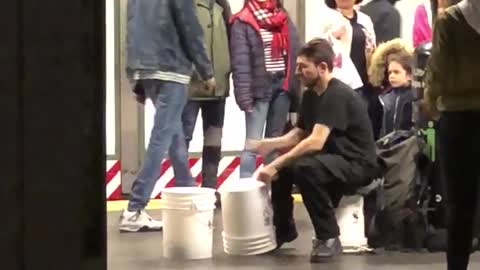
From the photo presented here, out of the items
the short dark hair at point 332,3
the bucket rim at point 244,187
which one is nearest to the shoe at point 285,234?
the bucket rim at point 244,187

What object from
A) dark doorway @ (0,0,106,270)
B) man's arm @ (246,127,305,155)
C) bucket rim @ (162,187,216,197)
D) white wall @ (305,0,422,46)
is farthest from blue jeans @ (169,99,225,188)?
dark doorway @ (0,0,106,270)

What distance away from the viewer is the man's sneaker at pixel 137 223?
266 inches

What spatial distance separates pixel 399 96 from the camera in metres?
6.57

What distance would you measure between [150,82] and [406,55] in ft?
5.01

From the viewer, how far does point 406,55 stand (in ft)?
21.9

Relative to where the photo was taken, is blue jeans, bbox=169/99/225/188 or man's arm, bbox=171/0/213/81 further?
blue jeans, bbox=169/99/225/188

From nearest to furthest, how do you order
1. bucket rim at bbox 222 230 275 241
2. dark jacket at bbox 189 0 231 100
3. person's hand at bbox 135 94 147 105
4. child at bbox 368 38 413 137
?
1. bucket rim at bbox 222 230 275 241
2. child at bbox 368 38 413 137
3. person's hand at bbox 135 94 147 105
4. dark jacket at bbox 189 0 231 100

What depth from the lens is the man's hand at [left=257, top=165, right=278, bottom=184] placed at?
5.98m

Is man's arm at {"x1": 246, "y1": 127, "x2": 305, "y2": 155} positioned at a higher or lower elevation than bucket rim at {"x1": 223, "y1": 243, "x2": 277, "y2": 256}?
higher

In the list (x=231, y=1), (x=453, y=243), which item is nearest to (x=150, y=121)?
(x=231, y=1)

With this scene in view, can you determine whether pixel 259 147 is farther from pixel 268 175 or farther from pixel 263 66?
pixel 268 175

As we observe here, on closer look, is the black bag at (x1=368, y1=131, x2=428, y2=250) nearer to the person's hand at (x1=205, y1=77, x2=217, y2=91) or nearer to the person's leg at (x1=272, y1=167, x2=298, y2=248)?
the person's leg at (x1=272, y1=167, x2=298, y2=248)

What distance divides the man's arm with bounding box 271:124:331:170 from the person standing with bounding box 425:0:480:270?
118cm

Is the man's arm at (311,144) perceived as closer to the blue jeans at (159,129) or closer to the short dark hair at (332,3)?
the blue jeans at (159,129)
